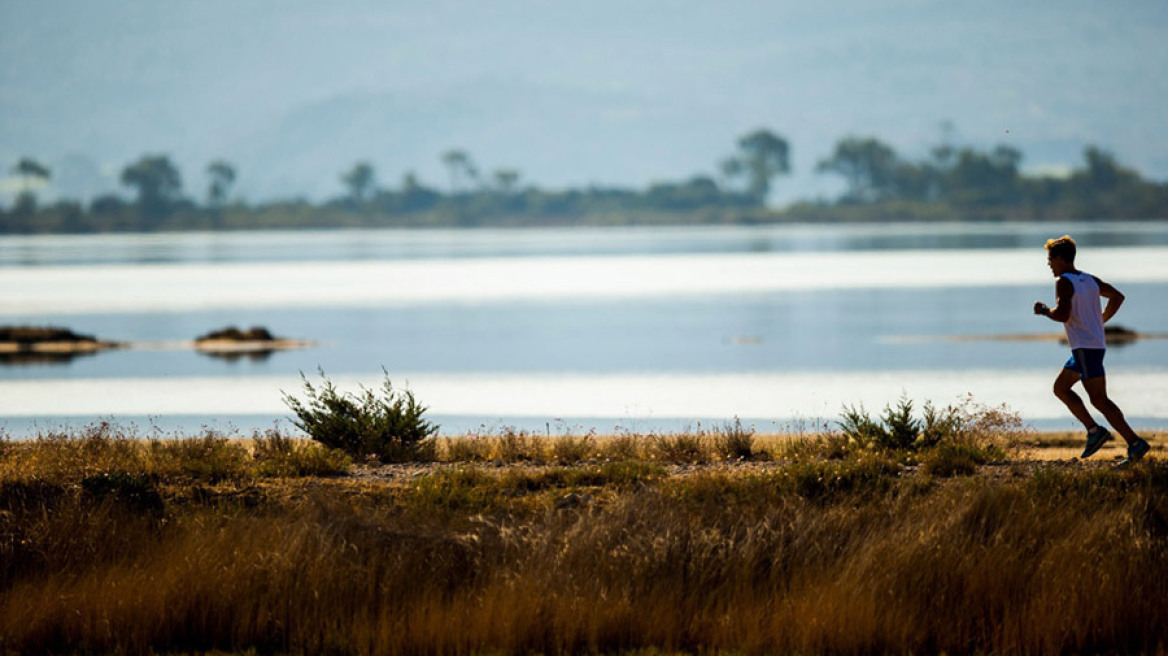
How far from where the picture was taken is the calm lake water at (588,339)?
26.2 m

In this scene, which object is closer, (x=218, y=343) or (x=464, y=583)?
(x=464, y=583)

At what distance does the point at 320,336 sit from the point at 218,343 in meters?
4.85

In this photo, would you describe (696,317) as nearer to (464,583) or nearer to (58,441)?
(58,441)

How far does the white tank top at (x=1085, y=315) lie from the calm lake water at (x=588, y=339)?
15.2 ft

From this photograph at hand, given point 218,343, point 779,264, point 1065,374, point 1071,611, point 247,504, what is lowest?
point 1071,611

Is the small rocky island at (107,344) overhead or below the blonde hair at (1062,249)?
overhead

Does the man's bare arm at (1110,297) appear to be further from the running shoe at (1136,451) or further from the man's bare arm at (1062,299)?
the running shoe at (1136,451)

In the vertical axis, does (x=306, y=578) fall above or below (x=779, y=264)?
below

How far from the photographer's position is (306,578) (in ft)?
31.6

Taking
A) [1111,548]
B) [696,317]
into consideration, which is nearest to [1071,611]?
[1111,548]

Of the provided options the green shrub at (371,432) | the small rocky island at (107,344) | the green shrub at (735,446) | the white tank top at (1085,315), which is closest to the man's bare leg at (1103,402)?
the white tank top at (1085,315)

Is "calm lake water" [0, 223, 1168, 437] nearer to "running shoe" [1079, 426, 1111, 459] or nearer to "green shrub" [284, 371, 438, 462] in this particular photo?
"running shoe" [1079, 426, 1111, 459]

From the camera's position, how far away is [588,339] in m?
45.6

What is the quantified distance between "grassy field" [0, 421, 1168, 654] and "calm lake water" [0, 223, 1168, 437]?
16.5ft
